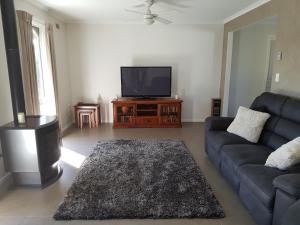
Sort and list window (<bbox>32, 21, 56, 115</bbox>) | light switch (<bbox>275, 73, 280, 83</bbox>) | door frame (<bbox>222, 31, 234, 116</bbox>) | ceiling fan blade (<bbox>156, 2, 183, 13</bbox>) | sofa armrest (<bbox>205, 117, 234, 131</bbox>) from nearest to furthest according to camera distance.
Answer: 1. light switch (<bbox>275, 73, 280, 83</bbox>)
2. sofa armrest (<bbox>205, 117, 234, 131</bbox>)
3. ceiling fan blade (<bbox>156, 2, 183, 13</bbox>)
4. window (<bbox>32, 21, 56, 115</bbox>)
5. door frame (<bbox>222, 31, 234, 116</bbox>)

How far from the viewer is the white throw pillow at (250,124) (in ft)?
9.39

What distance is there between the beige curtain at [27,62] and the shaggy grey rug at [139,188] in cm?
121

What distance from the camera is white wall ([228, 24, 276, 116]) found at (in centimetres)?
532

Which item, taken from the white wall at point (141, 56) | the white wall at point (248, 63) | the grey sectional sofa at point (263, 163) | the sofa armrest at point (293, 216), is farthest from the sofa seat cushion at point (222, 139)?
the white wall at point (248, 63)

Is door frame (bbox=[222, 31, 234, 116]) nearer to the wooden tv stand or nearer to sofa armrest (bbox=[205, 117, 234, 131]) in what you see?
the wooden tv stand

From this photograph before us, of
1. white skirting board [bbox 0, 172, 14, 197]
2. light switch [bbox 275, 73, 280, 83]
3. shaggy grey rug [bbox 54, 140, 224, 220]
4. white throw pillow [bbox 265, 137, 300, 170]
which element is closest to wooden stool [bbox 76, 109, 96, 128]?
shaggy grey rug [bbox 54, 140, 224, 220]

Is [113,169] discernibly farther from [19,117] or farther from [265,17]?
[265,17]

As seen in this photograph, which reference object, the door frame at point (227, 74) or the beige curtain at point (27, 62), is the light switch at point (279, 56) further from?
the beige curtain at point (27, 62)

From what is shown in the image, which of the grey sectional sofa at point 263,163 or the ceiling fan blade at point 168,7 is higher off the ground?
the ceiling fan blade at point 168,7

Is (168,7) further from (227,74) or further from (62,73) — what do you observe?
(62,73)

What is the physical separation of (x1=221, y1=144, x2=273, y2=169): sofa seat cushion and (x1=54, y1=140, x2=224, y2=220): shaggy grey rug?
1.43ft

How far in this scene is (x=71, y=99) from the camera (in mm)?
5559

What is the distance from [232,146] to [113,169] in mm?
1606

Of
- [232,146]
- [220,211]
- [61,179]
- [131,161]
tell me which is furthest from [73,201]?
[232,146]
